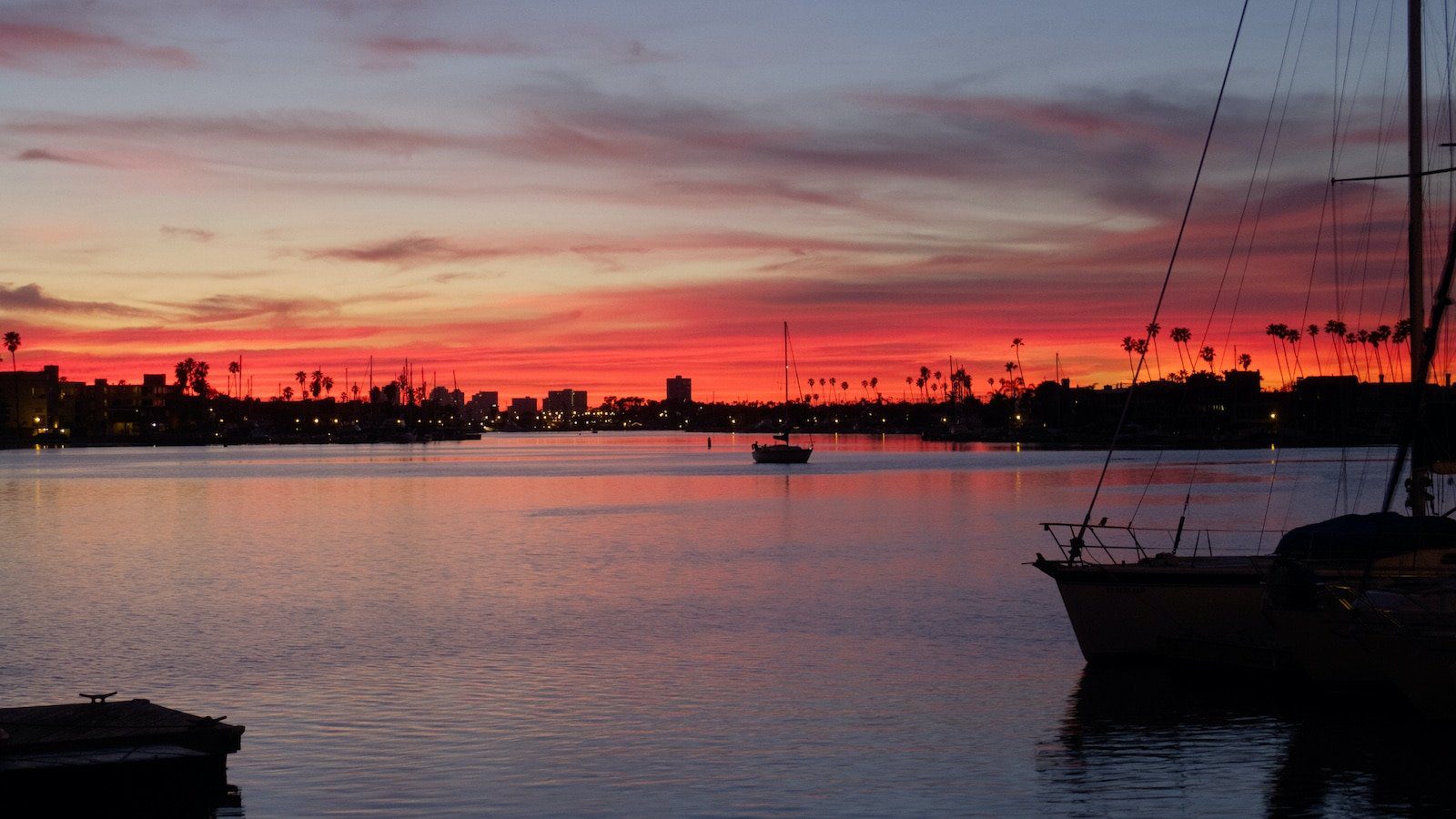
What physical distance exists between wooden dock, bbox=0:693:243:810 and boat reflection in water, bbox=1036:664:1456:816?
1158cm

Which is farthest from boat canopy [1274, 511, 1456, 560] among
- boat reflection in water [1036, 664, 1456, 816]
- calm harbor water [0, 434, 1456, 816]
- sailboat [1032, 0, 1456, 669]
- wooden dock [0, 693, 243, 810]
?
wooden dock [0, 693, 243, 810]

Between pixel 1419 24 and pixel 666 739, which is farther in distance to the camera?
pixel 1419 24

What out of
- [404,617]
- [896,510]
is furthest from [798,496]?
[404,617]

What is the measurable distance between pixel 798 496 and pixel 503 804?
94382 mm

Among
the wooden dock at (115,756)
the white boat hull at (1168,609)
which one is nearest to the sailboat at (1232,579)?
the white boat hull at (1168,609)

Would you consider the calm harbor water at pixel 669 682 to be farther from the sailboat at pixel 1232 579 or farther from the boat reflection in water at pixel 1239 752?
the sailboat at pixel 1232 579

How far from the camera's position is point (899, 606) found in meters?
43.8

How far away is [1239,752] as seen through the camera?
2327cm

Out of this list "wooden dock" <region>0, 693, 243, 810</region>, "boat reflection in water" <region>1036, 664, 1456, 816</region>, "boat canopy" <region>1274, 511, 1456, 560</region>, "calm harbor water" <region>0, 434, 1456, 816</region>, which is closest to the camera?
"wooden dock" <region>0, 693, 243, 810</region>

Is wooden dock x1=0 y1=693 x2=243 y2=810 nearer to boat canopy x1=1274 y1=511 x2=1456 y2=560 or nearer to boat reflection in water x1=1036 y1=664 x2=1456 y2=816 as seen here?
boat reflection in water x1=1036 y1=664 x2=1456 y2=816

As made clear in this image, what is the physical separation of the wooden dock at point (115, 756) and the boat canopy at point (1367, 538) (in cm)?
2085

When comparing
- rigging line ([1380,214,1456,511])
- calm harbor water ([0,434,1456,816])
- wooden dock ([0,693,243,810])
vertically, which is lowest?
calm harbor water ([0,434,1456,816])

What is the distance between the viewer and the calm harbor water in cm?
2120

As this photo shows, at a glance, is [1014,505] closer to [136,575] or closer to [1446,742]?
[136,575]
